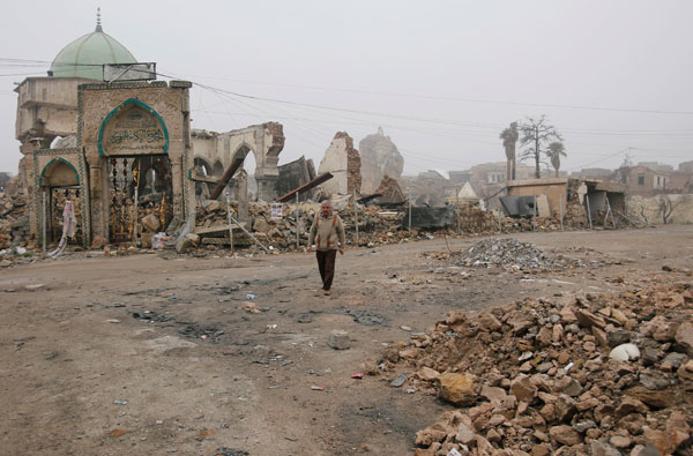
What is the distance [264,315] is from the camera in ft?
20.7

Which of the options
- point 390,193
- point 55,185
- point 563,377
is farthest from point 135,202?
point 563,377

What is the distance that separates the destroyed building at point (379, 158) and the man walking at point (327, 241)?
49815 millimetres

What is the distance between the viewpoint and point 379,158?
204 feet

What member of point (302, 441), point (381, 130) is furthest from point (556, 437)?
point (381, 130)

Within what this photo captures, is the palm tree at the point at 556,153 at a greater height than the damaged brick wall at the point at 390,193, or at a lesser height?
greater

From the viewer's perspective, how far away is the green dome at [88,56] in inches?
1145

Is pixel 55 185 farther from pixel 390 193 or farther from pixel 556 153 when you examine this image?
pixel 556 153

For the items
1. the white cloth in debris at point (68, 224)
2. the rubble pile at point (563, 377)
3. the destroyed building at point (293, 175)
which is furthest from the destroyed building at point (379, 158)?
the rubble pile at point (563, 377)

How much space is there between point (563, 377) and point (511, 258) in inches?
276

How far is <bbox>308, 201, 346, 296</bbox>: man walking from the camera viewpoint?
7.69m

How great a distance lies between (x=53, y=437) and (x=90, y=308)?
4.03 meters

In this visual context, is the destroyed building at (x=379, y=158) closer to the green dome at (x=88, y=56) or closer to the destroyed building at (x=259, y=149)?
the destroyed building at (x=259, y=149)

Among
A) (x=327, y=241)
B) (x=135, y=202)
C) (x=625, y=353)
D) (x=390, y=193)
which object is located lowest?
(x=625, y=353)

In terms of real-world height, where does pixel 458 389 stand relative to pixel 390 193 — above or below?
below
